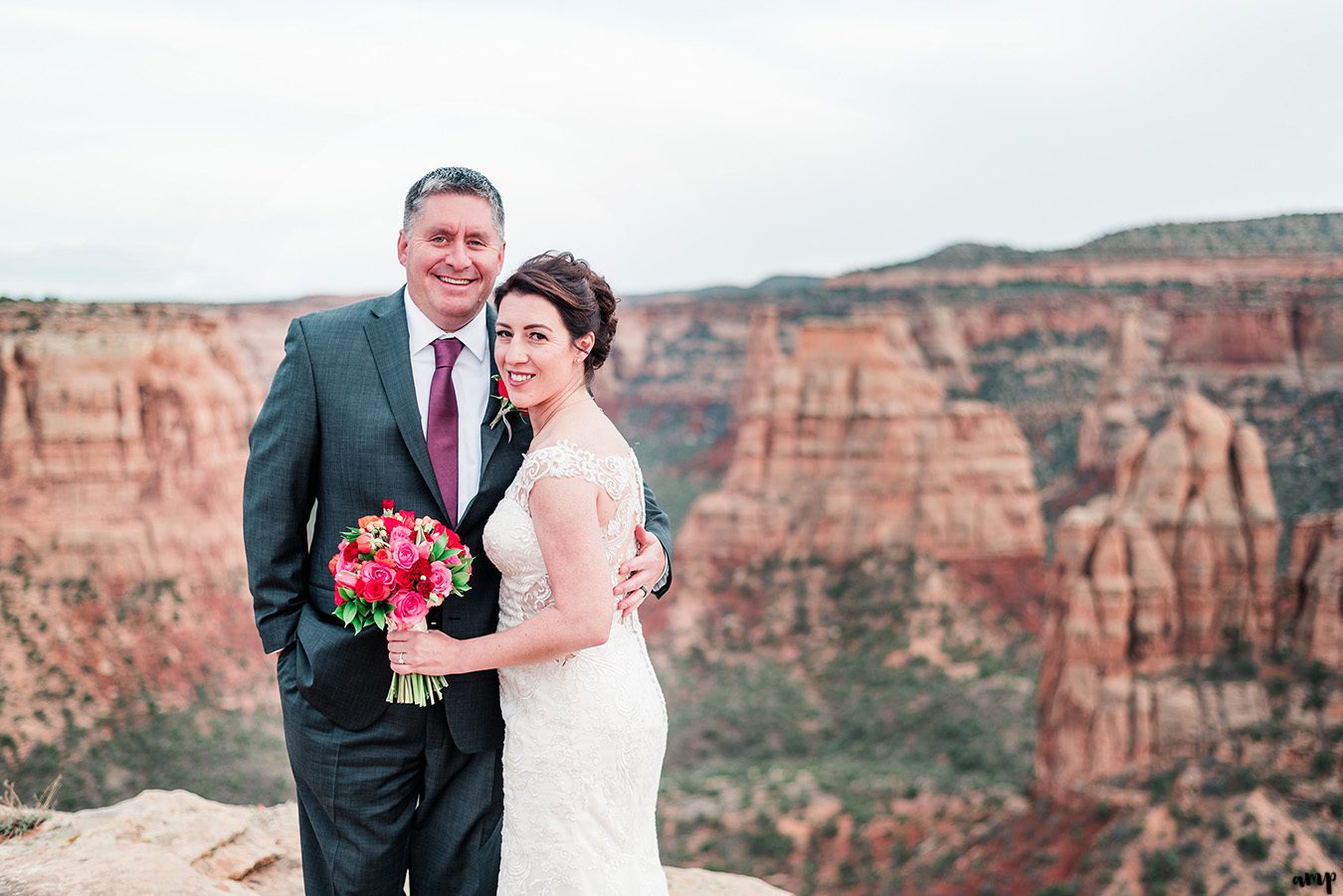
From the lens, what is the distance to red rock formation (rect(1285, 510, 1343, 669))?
14406 mm

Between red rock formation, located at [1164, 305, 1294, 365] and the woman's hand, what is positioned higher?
red rock formation, located at [1164, 305, 1294, 365]

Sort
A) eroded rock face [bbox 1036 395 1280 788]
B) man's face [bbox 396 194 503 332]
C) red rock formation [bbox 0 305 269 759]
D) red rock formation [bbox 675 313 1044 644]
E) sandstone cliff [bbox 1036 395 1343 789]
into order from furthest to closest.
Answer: red rock formation [bbox 675 313 1044 644] → red rock formation [bbox 0 305 269 759] → eroded rock face [bbox 1036 395 1280 788] → sandstone cliff [bbox 1036 395 1343 789] → man's face [bbox 396 194 503 332]

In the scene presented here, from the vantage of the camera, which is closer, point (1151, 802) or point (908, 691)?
point (1151, 802)

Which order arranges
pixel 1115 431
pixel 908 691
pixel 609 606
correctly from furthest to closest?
pixel 1115 431, pixel 908 691, pixel 609 606

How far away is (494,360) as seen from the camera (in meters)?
3.76

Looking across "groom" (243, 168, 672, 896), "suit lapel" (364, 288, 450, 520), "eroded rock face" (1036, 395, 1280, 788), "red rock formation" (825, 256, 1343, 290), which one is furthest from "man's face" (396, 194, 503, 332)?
"red rock formation" (825, 256, 1343, 290)

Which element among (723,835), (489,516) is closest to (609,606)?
(489,516)

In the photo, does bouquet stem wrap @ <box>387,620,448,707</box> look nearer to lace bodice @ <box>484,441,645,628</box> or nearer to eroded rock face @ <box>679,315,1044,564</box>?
lace bodice @ <box>484,441,645,628</box>

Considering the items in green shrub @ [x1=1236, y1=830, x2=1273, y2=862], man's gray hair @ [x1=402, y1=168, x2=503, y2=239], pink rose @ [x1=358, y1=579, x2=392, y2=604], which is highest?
man's gray hair @ [x1=402, y1=168, x2=503, y2=239]

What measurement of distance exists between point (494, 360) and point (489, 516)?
564mm

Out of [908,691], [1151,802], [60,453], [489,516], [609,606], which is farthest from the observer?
[908,691]

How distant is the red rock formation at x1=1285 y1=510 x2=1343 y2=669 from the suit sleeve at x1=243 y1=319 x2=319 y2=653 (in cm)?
1513

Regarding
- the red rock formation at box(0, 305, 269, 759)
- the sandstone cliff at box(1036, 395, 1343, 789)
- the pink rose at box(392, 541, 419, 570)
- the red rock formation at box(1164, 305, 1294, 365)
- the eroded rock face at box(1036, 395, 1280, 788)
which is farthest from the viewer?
the red rock formation at box(1164, 305, 1294, 365)

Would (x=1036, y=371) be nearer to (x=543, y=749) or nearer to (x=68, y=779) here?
(x=68, y=779)
